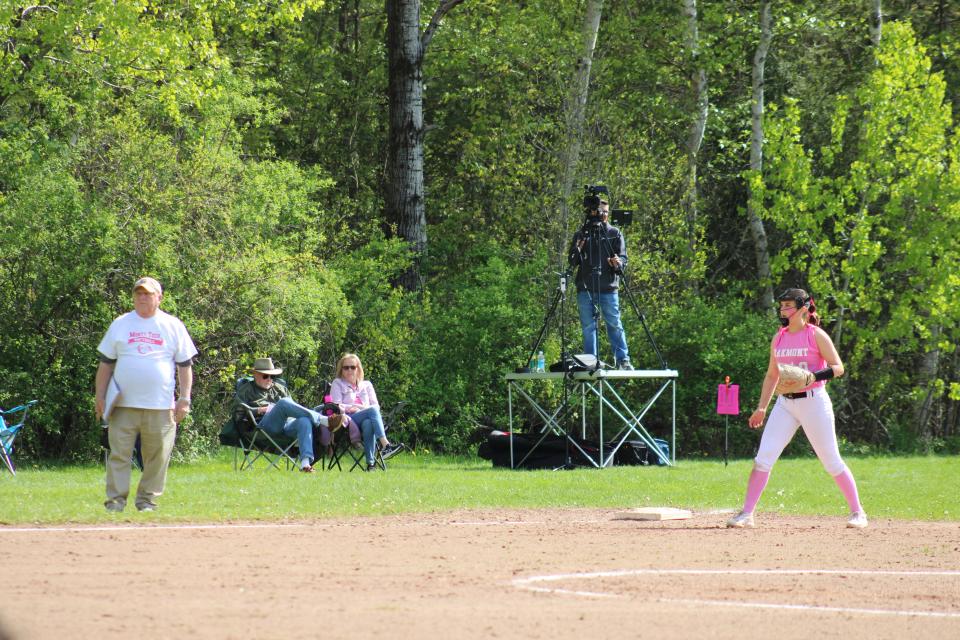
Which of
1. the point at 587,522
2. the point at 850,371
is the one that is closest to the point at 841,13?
the point at 850,371

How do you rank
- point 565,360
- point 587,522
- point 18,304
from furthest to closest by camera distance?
point 18,304 → point 565,360 → point 587,522

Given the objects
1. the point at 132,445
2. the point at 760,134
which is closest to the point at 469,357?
the point at 760,134

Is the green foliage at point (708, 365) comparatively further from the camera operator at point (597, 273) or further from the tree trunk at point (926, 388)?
the camera operator at point (597, 273)

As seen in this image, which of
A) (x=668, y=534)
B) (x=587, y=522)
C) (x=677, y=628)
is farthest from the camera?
(x=587, y=522)

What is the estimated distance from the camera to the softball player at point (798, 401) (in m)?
11.4

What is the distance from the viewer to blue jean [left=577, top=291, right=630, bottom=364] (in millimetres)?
17734

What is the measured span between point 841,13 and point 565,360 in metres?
15.5

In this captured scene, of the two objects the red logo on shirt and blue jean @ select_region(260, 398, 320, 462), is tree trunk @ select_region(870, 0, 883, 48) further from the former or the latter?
the red logo on shirt

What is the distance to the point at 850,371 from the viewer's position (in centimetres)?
2561

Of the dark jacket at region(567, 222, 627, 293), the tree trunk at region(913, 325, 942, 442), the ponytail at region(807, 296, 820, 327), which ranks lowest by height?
the tree trunk at region(913, 325, 942, 442)

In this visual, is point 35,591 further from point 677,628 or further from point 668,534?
point 668,534

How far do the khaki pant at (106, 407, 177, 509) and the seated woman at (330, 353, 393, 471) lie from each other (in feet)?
17.3

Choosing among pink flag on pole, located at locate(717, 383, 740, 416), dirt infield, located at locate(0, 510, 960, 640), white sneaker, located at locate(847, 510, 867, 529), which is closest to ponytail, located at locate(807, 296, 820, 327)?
white sneaker, located at locate(847, 510, 867, 529)

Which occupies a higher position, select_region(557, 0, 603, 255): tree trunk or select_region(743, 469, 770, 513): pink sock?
select_region(557, 0, 603, 255): tree trunk
